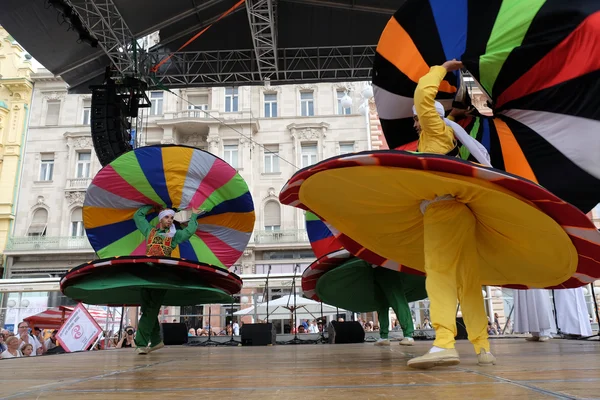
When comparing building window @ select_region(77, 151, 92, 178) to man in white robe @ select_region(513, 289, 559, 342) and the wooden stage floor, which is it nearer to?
man in white robe @ select_region(513, 289, 559, 342)

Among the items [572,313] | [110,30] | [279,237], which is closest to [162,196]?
[110,30]

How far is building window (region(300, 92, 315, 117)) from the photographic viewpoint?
23222 millimetres

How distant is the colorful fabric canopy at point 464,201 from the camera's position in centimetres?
226

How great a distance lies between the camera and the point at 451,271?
2.56 meters

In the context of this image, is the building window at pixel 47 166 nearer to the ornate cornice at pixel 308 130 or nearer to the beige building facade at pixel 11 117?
the beige building facade at pixel 11 117

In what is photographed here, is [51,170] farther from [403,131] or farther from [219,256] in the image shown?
[403,131]

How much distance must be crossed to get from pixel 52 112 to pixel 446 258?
24804 mm

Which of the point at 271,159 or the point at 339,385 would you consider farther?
the point at 271,159

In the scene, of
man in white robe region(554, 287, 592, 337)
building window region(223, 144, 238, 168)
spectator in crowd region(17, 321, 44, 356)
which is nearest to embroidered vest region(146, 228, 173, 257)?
spectator in crowd region(17, 321, 44, 356)

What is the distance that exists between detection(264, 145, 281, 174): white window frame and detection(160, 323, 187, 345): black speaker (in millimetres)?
13815

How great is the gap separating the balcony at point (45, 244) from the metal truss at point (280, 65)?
12625 millimetres

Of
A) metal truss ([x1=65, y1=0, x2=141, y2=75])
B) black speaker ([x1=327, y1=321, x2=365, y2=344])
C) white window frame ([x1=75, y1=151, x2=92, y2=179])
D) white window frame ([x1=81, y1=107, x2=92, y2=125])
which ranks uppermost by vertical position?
white window frame ([x1=81, y1=107, x2=92, y2=125])

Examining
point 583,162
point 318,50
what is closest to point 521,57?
point 583,162

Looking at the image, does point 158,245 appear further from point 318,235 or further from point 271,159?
point 271,159
